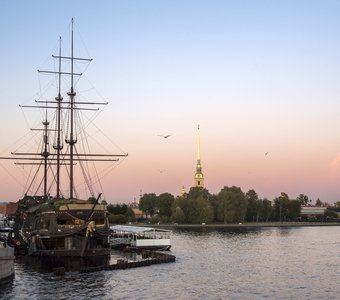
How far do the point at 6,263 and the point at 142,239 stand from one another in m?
46.0

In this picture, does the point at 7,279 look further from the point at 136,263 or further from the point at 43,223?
the point at 43,223

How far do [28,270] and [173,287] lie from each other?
2102 cm

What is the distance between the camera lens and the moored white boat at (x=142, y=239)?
9438cm

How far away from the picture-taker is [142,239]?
9556 cm

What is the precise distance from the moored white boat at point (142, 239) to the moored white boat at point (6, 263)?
4073 centimetres

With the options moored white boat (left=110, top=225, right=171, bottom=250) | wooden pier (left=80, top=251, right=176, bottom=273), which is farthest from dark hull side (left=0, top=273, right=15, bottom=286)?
moored white boat (left=110, top=225, right=171, bottom=250)

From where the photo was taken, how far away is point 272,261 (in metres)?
84.6

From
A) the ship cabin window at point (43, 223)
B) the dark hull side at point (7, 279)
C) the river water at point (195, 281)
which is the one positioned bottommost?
the river water at point (195, 281)

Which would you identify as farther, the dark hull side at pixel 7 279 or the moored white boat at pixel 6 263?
the dark hull side at pixel 7 279

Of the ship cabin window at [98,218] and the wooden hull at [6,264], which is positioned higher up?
the ship cabin window at [98,218]

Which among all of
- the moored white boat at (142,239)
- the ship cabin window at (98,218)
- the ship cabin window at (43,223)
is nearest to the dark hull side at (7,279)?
the ship cabin window at (43,223)

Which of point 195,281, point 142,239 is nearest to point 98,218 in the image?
point 142,239

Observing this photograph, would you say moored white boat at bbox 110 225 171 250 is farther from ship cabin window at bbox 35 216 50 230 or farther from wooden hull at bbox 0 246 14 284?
wooden hull at bbox 0 246 14 284

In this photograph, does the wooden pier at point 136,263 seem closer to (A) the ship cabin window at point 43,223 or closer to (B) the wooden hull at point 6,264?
(B) the wooden hull at point 6,264
